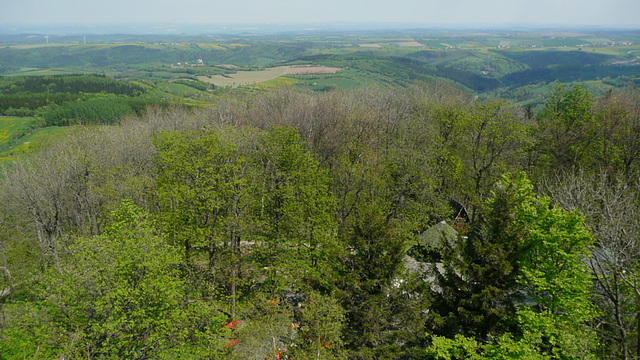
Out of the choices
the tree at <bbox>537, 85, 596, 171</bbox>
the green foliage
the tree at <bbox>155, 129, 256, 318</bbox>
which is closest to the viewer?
the green foliage

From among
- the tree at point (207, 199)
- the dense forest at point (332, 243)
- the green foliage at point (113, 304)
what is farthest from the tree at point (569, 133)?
the green foliage at point (113, 304)

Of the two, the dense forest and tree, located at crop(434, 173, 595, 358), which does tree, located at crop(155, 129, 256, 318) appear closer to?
the dense forest

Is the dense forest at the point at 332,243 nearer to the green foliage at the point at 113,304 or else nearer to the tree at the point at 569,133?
the green foliage at the point at 113,304

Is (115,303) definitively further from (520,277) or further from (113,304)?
(520,277)

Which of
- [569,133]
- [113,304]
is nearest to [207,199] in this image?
[113,304]

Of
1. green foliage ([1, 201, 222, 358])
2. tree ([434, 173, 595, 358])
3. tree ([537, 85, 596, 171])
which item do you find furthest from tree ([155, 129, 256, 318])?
tree ([537, 85, 596, 171])

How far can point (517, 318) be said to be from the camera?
1709 centimetres

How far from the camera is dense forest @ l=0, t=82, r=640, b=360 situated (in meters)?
16.2

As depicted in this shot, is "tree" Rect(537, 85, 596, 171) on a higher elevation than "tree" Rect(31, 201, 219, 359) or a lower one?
higher

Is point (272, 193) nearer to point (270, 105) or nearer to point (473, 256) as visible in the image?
point (473, 256)

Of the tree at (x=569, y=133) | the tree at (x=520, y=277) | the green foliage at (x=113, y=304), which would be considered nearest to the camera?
the green foliage at (x=113, y=304)

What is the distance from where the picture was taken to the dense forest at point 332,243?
53.1 ft

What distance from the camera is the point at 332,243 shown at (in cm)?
2141

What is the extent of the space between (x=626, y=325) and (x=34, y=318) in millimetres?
27240
